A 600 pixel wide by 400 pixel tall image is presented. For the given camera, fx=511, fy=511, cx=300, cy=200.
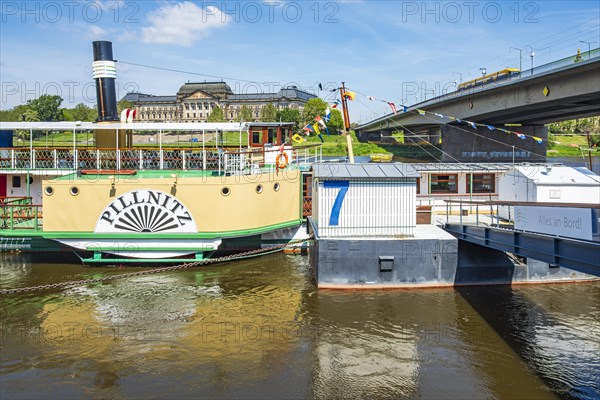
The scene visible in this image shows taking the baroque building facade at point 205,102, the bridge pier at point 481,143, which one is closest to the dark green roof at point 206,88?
the baroque building facade at point 205,102

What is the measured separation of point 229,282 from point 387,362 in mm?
8538

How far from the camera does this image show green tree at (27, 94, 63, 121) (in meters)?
111

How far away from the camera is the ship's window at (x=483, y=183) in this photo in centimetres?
2558

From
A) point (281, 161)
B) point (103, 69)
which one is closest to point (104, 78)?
point (103, 69)

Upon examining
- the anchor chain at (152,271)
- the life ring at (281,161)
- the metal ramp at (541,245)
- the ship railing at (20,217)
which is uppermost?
the life ring at (281,161)

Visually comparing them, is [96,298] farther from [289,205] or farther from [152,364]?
[289,205]

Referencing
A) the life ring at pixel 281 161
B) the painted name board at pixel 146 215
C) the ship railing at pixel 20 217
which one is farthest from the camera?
the life ring at pixel 281 161

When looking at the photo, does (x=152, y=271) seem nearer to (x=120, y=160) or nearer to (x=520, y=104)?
(x=120, y=160)

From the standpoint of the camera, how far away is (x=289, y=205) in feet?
76.0

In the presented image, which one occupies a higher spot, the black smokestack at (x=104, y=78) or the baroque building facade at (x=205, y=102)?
the baroque building facade at (x=205, y=102)

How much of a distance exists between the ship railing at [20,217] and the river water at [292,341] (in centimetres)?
303

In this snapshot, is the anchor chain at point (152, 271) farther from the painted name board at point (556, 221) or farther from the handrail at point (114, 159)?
the painted name board at point (556, 221)

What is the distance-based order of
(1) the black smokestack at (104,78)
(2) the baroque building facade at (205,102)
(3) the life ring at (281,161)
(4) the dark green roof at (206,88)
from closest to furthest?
(3) the life ring at (281,161), (1) the black smokestack at (104,78), (2) the baroque building facade at (205,102), (4) the dark green roof at (206,88)

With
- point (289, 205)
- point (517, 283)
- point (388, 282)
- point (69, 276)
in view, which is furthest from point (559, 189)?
point (69, 276)
